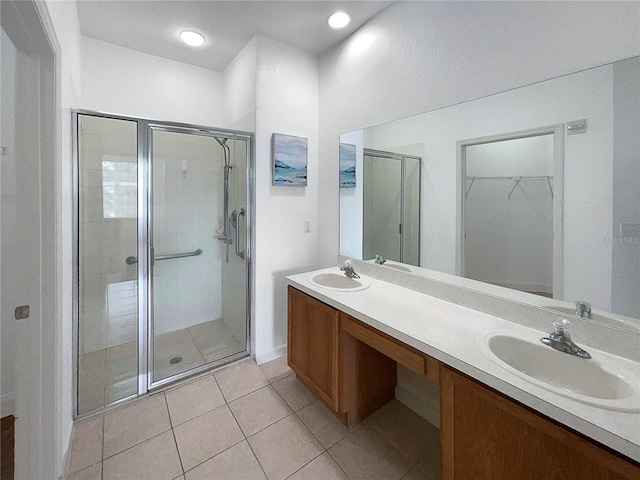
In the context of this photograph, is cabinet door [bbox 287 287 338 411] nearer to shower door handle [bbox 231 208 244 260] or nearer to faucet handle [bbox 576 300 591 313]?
shower door handle [bbox 231 208 244 260]

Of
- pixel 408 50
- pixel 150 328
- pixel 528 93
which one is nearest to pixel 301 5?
pixel 408 50

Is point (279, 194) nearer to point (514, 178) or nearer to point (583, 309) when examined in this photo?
point (514, 178)

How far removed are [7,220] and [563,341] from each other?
9.32ft

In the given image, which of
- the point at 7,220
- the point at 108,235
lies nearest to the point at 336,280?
the point at 108,235

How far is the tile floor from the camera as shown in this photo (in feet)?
4.52

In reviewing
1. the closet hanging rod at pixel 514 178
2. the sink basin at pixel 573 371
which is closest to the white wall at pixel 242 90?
the closet hanging rod at pixel 514 178

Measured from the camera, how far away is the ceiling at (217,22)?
1859 mm

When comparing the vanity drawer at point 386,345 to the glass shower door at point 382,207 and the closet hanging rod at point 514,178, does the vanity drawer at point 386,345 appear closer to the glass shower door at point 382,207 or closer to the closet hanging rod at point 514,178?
the glass shower door at point 382,207

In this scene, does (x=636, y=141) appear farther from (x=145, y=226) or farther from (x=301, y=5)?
(x=145, y=226)

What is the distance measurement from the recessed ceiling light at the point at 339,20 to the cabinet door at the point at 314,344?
201cm

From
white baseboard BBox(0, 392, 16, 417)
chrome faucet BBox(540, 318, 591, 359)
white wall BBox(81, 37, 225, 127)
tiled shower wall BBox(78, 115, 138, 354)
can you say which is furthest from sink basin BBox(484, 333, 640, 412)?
white wall BBox(81, 37, 225, 127)

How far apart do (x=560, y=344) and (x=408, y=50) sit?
5.98 feet

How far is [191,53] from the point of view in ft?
8.20

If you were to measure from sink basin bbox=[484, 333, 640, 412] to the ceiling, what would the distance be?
7.21 ft
